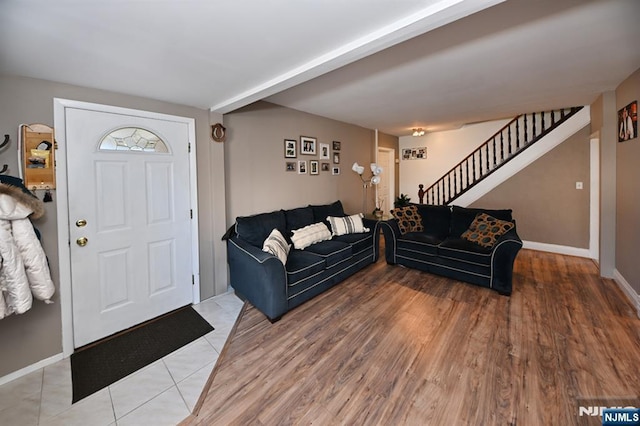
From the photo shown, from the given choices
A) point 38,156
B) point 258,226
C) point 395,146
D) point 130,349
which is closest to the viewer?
point 38,156

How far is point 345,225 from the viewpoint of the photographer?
3.94 m

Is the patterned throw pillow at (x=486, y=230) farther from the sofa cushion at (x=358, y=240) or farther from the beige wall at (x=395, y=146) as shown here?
the beige wall at (x=395, y=146)

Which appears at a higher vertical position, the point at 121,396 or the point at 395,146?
the point at 395,146

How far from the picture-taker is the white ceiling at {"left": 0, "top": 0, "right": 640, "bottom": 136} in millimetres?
1301

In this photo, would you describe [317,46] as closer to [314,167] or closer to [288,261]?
[288,261]

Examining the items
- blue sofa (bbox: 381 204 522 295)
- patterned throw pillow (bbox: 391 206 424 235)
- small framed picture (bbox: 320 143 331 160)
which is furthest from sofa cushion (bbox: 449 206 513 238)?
small framed picture (bbox: 320 143 331 160)

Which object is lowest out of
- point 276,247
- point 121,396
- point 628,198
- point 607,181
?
point 121,396

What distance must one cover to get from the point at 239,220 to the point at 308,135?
189cm

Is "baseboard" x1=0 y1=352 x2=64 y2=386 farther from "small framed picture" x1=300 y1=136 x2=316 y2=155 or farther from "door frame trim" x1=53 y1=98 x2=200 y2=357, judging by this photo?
"small framed picture" x1=300 y1=136 x2=316 y2=155

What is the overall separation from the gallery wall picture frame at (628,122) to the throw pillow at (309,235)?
3.48 metres

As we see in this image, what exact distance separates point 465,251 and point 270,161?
9.30ft

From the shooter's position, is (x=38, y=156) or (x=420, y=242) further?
(x=420, y=242)

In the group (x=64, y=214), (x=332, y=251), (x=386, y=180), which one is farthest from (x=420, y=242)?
(x=64, y=214)

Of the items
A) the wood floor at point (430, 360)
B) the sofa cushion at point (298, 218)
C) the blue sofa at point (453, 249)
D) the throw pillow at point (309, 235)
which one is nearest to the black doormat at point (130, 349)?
the wood floor at point (430, 360)
